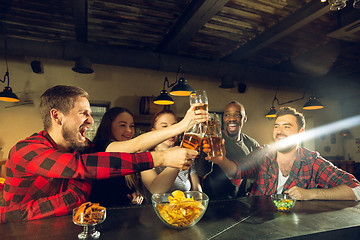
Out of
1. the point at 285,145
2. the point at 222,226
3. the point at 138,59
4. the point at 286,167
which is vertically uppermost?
the point at 138,59

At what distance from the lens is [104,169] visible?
1173 mm

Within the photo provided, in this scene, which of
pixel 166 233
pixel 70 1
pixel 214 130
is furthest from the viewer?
pixel 70 1

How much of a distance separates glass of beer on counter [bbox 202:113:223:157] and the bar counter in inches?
14.1

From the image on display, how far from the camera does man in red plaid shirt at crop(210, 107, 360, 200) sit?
1906 millimetres

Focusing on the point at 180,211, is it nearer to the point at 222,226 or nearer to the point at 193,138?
the point at 222,226

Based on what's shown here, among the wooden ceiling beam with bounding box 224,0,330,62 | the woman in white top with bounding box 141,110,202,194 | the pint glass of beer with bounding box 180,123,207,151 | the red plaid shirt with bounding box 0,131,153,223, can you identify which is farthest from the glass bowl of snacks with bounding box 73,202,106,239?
the wooden ceiling beam with bounding box 224,0,330,62

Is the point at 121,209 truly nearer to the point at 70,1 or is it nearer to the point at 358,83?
the point at 70,1

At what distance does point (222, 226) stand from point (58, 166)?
0.82 metres

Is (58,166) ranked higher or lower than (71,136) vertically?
lower

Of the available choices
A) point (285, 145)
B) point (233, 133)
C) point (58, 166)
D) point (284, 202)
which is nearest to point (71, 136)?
point (58, 166)

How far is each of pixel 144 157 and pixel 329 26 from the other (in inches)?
167

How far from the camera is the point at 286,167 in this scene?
2.09 m

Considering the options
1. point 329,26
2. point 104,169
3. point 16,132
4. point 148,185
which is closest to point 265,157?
point 148,185

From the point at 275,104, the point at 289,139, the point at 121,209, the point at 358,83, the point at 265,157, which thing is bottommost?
the point at 121,209
